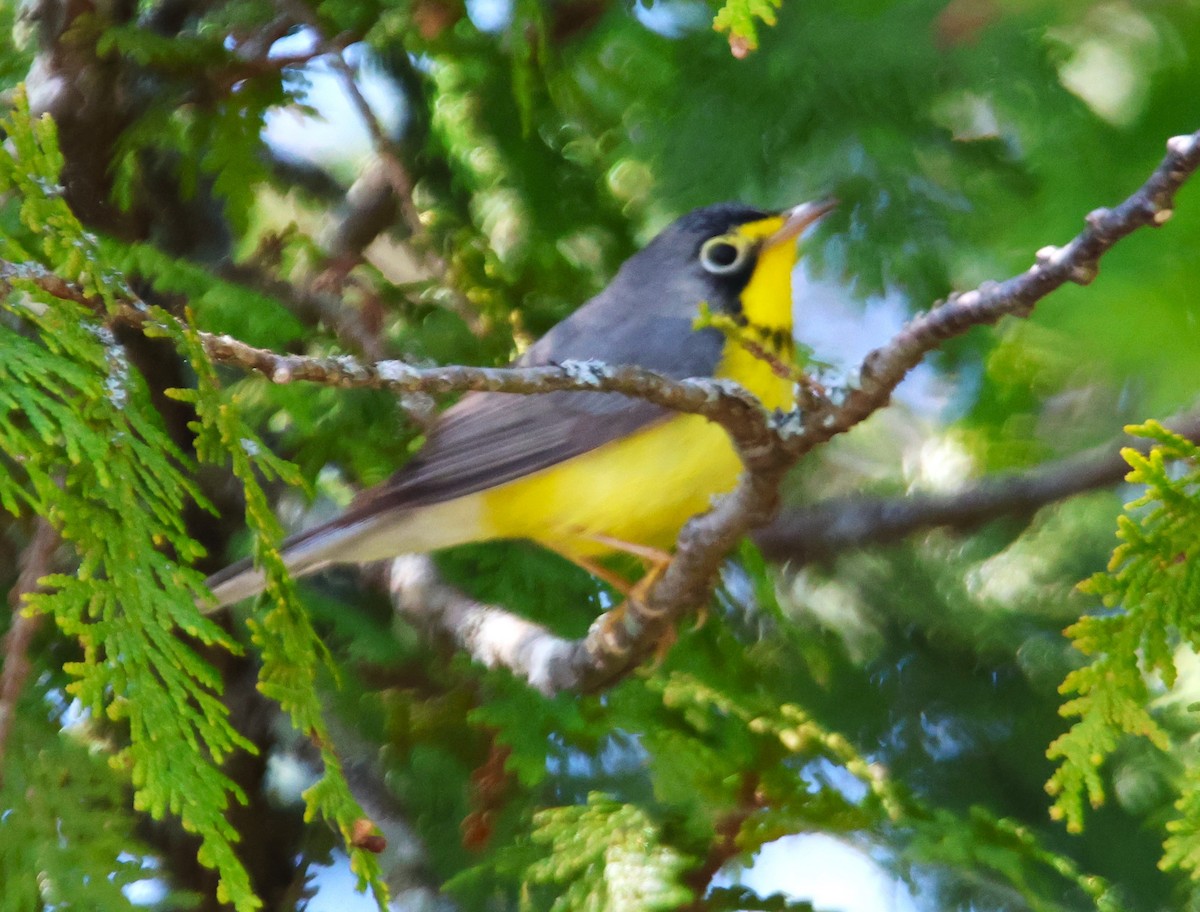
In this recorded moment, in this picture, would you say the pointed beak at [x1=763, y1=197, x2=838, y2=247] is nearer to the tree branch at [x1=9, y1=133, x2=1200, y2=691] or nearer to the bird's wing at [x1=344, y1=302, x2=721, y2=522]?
the bird's wing at [x1=344, y1=302, x2=721, y2=522]

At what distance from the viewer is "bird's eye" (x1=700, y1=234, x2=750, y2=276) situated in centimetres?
308

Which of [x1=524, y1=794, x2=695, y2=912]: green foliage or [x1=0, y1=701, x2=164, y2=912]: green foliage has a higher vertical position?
[x1=0, y1=701, x2=164, y2=912]: green foliage

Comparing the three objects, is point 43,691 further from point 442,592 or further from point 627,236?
point 627,236

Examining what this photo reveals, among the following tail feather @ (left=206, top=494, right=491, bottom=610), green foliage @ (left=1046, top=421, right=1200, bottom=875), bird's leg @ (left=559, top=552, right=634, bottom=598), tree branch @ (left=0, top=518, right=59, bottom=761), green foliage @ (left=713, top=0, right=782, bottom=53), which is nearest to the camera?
green foliage @ (left=713, top=0, right=782, bottom=53)

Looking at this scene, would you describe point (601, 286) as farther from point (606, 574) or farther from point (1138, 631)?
point (1138, 631)

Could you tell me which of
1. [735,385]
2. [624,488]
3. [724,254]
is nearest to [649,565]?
[624,488]

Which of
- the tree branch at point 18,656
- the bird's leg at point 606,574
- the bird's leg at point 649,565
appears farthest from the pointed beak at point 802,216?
the tree branch at point 18,656

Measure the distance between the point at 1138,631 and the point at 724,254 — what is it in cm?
175

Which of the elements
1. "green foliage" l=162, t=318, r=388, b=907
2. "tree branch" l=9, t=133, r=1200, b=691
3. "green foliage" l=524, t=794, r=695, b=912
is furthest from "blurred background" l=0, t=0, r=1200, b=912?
"green foliage" l=162, t=318, r=388, b=907

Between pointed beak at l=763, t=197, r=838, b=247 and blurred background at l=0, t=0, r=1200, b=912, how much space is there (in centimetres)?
5

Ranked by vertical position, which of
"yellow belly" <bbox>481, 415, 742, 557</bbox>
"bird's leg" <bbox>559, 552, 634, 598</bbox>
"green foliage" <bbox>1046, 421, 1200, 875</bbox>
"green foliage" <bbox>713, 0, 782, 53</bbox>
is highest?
"green foliage" <bbox>713, 0, 782, 53</bbox>

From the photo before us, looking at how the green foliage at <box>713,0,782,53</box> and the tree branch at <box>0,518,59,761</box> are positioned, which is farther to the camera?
the tree branch at <box>0,518,59,761</box>

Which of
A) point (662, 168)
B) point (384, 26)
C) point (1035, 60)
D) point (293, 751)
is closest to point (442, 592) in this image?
point (293, 751)

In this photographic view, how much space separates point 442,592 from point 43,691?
0.85 meters
